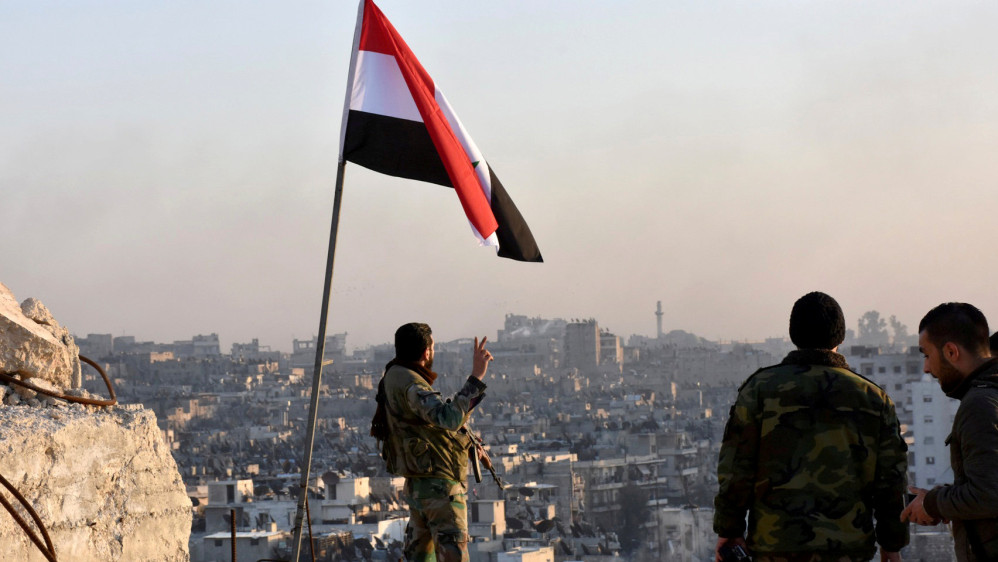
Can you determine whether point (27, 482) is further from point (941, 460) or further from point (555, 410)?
point (555, 410)

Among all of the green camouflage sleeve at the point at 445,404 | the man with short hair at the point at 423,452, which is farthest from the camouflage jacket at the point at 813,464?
the man with short hair at the point at 423,452

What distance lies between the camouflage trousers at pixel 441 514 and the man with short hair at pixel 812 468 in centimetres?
119

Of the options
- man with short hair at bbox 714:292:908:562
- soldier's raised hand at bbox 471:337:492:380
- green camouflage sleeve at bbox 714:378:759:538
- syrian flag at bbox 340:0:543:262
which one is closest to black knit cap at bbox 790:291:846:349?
man with short hair at bbox 714:292:908:562

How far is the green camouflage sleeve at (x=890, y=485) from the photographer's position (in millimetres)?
2982

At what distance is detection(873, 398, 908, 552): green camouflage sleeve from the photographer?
9.78ft

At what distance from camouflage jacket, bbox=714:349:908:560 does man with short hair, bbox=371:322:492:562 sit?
1.11 meters

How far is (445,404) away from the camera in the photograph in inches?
150

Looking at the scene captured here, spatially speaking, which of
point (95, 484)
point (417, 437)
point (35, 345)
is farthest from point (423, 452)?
point (35, 345)

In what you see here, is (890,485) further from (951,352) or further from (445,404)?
(445,404)

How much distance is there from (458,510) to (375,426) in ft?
1.25

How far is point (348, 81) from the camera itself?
4.47m

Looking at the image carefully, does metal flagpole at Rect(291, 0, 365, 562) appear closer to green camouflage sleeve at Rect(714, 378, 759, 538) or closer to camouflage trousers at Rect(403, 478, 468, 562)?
camouflage trousers at Rect(403, 478, 468, 562)

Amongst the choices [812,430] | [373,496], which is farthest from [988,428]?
[373,496]

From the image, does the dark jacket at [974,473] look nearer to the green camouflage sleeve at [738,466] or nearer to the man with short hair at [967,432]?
the man with short hair at [967,432]
